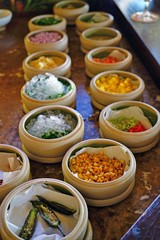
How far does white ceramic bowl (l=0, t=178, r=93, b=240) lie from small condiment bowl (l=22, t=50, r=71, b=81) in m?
0.98

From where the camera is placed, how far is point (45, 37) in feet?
8.93

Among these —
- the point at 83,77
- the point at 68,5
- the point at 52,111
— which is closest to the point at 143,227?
the point at 52,111

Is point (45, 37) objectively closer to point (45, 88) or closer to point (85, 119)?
point (45, 88)

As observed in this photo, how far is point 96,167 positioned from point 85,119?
→ 528 mm

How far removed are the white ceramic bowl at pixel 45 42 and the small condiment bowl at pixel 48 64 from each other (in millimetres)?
103

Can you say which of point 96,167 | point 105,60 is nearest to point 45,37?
point 105,60

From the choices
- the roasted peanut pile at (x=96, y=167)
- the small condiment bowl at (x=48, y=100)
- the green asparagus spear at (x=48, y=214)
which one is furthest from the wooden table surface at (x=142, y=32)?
the green asparagus spear at (x=48, y=214)

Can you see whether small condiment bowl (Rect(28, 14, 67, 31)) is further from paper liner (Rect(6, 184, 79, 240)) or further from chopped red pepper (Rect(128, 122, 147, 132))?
paper liner (Rect(6, 184, 79, 240))

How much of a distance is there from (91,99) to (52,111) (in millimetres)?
368

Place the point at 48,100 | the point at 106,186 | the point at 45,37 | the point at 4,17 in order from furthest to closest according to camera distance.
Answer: the point at 4,17 < the point at 45,37 < the point at 48,100 < the point at 106,186

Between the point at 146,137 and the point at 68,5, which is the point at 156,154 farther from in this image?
the point at 68,5

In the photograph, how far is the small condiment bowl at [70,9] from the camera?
313cm

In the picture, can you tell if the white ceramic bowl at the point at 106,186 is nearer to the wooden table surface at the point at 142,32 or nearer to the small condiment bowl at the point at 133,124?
the small condiment bowl at the point at 133,124

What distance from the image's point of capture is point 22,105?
7.29 feet
